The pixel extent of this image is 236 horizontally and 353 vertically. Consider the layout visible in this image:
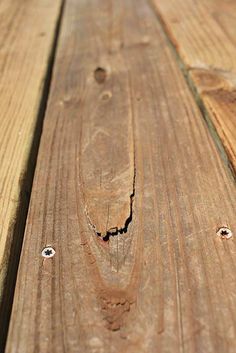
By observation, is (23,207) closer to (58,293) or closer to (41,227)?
(41,227)

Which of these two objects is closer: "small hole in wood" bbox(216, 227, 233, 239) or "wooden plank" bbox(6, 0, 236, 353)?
"wooden plank" bbox(6, 0, 236, 353)

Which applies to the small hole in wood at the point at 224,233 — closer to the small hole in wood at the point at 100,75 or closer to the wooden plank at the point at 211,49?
the wooden plank at the point at 211,49

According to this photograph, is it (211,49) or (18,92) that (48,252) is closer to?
(18,92)

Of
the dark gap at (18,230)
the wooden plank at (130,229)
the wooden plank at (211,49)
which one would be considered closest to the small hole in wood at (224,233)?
the wooden plank at (130,229)

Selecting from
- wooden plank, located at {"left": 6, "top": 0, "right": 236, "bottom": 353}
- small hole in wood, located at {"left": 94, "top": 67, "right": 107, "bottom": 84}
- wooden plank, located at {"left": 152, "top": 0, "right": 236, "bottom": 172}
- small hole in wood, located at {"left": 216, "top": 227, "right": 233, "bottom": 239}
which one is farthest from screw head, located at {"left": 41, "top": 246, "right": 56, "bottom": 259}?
small hole in wood, located at {"left": 94, "top": 67, "right": 107, "bottom": 84}

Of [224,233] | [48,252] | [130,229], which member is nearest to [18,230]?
[48,252]

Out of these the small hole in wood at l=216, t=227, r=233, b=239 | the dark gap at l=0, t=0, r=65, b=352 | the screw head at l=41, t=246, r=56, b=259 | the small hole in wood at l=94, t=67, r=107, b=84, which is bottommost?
the small hole in wood at l=94, t=67, r=107, b=84

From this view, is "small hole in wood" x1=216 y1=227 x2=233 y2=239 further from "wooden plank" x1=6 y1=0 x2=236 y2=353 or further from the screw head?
the screw head
